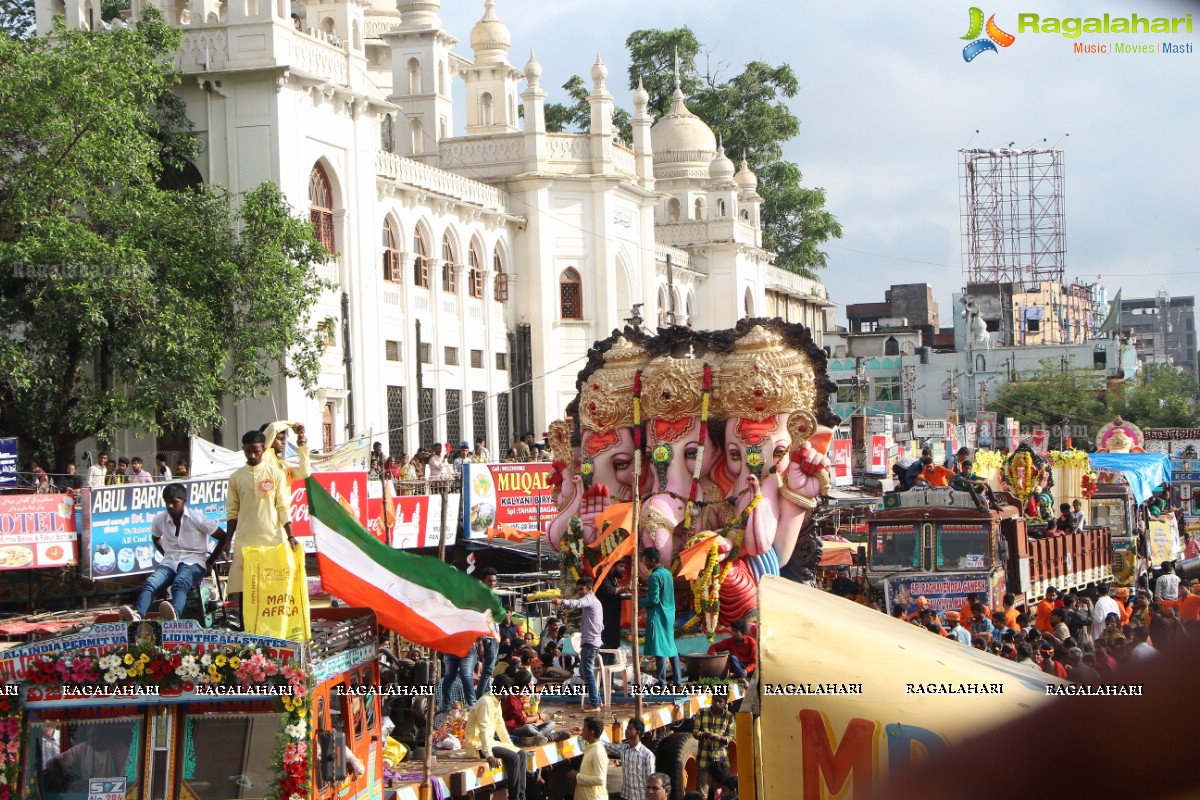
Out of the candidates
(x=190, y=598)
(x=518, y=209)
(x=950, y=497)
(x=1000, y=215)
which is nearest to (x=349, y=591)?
(x=190, y=598)

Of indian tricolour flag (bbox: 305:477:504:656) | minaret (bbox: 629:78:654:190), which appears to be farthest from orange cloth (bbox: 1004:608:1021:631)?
minaret (bbox: 629:78:654:190)

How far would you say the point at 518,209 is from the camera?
4416 cm

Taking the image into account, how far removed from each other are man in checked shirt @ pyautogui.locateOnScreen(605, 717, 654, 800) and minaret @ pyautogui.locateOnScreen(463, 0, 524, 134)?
3533 cm

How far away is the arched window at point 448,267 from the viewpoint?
4031 cm

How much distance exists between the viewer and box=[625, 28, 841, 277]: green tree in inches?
2539

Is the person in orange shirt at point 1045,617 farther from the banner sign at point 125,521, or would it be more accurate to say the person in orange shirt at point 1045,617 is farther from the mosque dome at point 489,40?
the mosque dome at point 489,40

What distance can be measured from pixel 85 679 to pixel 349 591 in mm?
1975

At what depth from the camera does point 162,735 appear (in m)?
8.11

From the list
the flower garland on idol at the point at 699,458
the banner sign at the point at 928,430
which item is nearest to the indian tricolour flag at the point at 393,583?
the flower garland on idol at the point at 699,458

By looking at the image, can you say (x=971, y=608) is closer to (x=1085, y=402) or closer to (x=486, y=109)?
(x=486, y=109)

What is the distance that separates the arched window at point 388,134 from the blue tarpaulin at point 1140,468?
21.1m

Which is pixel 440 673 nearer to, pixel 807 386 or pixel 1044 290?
pixel 807 386

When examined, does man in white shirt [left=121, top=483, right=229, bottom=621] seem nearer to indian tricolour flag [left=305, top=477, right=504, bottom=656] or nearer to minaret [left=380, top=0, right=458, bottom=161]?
indian tricolour flag [left=305, top=477, right=504, bottom=656]

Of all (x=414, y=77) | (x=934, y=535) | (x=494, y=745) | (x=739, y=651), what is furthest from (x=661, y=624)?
(x=414, y=77)
